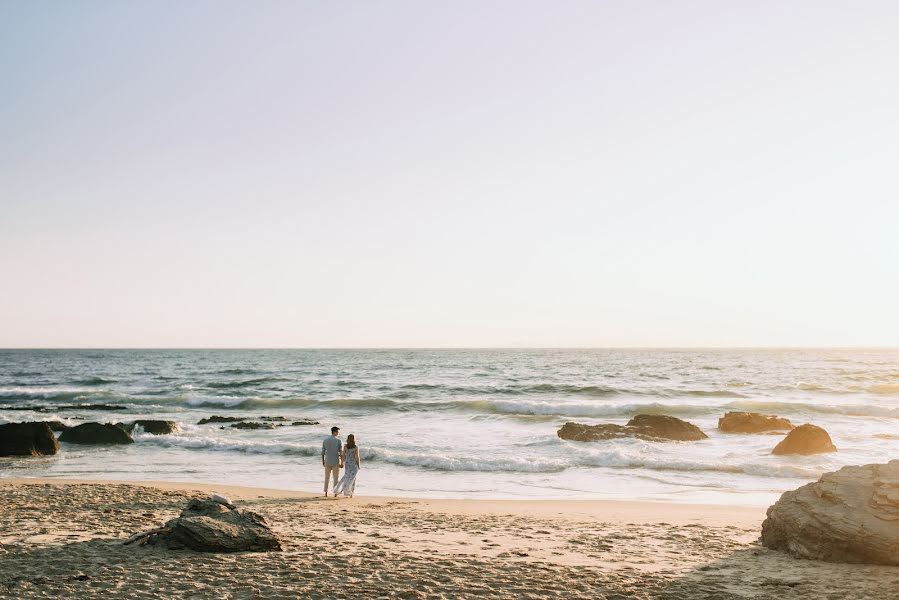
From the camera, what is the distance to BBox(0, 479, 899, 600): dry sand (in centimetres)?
779

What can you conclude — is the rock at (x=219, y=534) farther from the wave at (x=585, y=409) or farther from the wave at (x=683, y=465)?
the wave at (x=585, y=409)

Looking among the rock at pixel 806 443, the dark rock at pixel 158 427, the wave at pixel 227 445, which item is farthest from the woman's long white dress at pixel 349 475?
the dark rock at pixel 158 427

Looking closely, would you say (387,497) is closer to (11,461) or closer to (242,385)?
(11,461)

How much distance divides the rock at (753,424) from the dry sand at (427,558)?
16.0 m

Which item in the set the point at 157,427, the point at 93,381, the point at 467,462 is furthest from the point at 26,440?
the point at 93,381

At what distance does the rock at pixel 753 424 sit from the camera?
27.9 meters

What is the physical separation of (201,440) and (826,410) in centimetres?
3202

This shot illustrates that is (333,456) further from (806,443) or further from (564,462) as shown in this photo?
(806,443)

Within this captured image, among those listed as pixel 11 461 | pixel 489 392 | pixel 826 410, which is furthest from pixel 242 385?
pixel 826 410

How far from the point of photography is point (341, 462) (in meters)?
15.9

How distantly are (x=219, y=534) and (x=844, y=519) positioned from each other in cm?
847

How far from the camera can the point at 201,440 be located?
1001 inches

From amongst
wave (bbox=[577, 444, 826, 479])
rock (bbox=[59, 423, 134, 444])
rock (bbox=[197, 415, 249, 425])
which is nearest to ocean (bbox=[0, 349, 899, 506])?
wave (bbox=[577, 444, 826, 479])

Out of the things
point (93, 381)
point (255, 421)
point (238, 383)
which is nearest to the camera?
point (255, 421)
